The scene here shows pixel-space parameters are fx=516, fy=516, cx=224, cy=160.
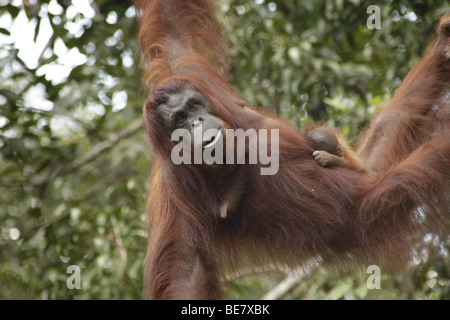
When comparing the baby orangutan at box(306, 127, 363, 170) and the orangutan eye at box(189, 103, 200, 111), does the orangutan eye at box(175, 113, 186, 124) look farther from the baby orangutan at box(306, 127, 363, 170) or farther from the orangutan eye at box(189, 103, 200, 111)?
the baby orangutan at box(306, 127, 363, 170)

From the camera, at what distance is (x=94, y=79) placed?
17.7 feet

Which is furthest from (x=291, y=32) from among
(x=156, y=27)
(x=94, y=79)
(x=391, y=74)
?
(x=94, y=79)

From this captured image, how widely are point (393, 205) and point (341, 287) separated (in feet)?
3.91

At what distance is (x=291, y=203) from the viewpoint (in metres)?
3.16

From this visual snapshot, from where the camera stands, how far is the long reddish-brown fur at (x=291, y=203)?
302 cm

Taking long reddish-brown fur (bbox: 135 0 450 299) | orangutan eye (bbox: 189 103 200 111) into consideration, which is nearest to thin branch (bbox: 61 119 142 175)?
long reddish-brown fur (bbox: 135 0 450 299)

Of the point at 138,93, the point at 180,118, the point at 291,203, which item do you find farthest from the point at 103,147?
the point at 291,203

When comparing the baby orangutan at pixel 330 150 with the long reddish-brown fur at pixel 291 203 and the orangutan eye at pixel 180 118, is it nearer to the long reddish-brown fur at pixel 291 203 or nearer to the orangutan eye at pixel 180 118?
the long reddish-brown fur at pixel 291 203

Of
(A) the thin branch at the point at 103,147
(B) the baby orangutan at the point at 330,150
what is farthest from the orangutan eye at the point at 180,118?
(A) the thin branch at the point at 103,147

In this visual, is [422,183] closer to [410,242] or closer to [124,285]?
[410,242]

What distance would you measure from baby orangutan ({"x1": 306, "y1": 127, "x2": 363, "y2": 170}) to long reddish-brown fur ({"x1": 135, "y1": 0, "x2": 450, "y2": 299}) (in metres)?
0.05

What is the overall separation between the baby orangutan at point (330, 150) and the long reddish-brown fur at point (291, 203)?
53 mm

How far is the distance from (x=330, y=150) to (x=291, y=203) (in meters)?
0.46

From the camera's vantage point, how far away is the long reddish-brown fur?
302cm
